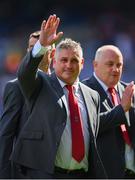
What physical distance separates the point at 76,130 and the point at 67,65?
0.46 metres

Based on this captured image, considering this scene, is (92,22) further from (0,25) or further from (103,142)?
(103,142)

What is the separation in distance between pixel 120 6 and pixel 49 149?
8826mm

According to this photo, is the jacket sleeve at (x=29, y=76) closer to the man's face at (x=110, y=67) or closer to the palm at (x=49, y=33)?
the palm at (x=49, y=33)

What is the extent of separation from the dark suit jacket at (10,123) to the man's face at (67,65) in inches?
13.6

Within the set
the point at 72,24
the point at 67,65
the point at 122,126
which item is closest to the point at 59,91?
the point at 67,65

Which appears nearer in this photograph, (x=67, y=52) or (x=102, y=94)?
(x=67, y=52)

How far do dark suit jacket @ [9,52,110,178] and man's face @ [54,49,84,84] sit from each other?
0.31 ft

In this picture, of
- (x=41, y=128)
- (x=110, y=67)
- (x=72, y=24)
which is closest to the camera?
(x=41, y=128)

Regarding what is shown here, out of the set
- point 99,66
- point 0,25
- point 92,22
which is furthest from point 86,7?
point 99,66

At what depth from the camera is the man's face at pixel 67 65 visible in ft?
13.8

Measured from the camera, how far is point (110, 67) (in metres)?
5.00

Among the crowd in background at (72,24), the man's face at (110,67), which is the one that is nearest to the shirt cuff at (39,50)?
the man's face at (110,67)

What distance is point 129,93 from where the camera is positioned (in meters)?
4.54

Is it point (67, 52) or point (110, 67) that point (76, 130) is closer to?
point (67, 52)
